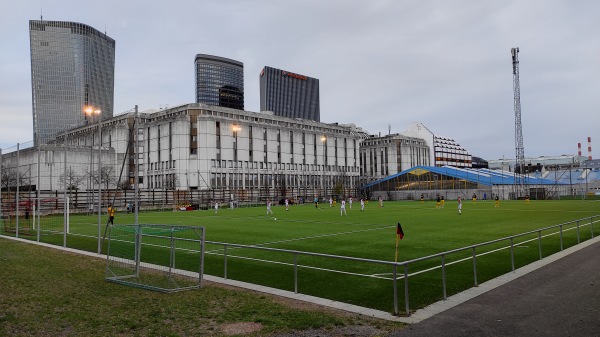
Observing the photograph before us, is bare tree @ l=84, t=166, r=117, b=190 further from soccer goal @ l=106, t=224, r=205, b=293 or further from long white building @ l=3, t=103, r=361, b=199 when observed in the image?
soccer goal @ l=106, t=224, r=205, b=293

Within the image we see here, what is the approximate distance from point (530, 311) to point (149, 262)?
13018mm

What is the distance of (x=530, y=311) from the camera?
9.83 meters

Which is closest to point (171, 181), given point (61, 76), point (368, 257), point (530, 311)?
point (368, 257)

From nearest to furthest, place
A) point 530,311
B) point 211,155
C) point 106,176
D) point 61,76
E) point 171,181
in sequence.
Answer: point 530,311 < point 106,176 < point 171,181 < point 211,155 < point 61,76

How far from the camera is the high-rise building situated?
6329 inches

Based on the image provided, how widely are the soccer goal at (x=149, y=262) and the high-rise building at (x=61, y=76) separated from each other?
159551 mm

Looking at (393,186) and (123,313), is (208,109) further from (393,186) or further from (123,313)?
(123,313)

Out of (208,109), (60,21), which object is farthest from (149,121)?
(60,21)

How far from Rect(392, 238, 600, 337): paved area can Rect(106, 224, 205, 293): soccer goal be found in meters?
6.93

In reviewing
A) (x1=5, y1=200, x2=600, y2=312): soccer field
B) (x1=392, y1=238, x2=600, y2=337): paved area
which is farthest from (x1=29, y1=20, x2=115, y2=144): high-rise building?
(x1=392, y1=238, x2=600, y2=337): paved area

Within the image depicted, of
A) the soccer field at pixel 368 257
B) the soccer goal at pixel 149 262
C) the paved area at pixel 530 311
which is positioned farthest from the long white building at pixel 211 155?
the paved area at pixel 530 311

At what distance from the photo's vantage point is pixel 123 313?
33.7 ft

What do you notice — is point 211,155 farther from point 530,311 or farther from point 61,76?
point 530,311

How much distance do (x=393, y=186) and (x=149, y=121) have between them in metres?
63.7
